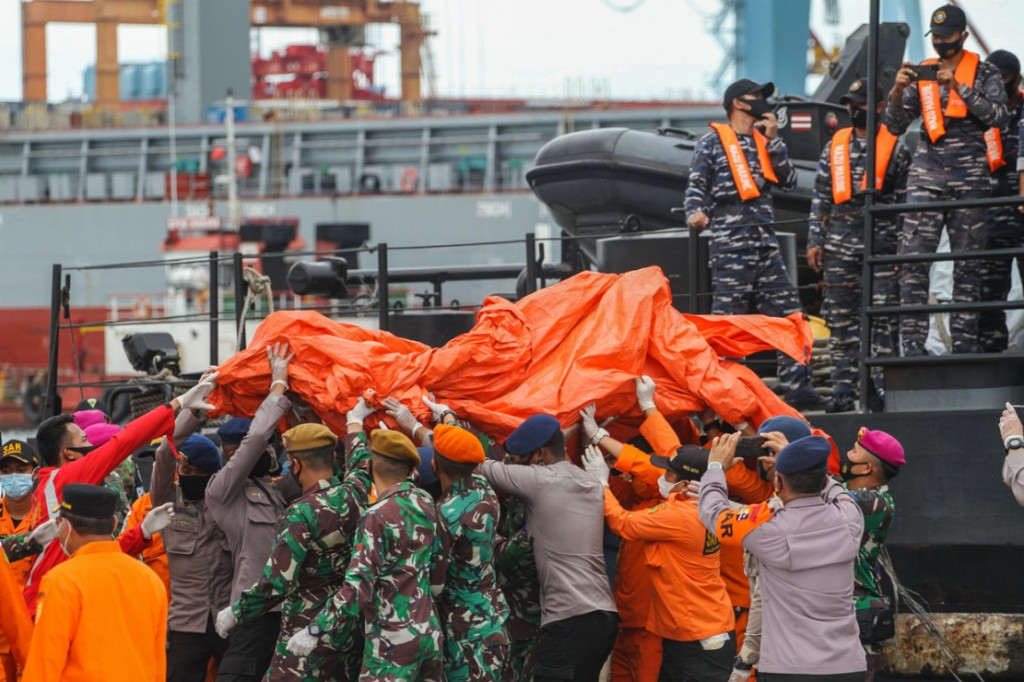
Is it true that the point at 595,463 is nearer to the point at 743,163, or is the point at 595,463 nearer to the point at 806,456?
the point at 806,456

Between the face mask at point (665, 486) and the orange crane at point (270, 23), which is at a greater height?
the orange crane at point (270, 23)

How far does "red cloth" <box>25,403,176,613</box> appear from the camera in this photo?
5.43 meters

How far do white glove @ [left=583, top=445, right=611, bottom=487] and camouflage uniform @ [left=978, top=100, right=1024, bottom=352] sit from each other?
102 inches

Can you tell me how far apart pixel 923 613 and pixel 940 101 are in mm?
2602

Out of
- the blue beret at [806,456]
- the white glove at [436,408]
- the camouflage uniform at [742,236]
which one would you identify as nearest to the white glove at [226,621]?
the white glove at [436,408]

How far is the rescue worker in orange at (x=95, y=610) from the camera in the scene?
4137 mm

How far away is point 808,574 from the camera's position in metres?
4.67

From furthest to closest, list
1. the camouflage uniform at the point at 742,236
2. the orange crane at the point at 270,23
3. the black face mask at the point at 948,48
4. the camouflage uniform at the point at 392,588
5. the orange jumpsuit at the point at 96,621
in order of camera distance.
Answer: the orange crane at the point at 270,23 → the camouflage uniform at the point at 742,236 → the black face mask at the point at 948,48 → the camouflage uniform at the point at 392,588 → the orange jumpsuit at the point at 96,621

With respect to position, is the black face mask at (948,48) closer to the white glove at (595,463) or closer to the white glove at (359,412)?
the white glove at (595,463)

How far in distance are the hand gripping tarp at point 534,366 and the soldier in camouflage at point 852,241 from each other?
127cm

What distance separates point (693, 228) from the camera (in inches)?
297

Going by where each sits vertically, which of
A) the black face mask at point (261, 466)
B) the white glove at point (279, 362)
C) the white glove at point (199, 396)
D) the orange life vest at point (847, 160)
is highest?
the orange life vest at point (847, 160)

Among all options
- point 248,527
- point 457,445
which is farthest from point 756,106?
point 248,527

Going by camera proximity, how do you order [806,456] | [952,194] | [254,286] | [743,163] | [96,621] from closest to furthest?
[96,621] → [806,456] → [952,194] → [743,163] → [254,286]
